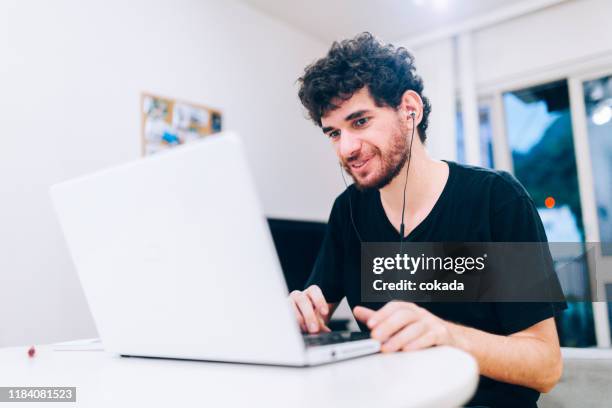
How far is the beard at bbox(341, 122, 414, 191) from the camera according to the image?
132 centimetres

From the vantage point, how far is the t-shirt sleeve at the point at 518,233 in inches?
35.0

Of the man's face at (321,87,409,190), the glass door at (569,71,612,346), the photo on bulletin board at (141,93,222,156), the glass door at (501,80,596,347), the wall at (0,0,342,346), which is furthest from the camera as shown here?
the glass door at (501,80,596,347)

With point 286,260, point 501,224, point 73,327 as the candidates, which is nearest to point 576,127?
point 286,260

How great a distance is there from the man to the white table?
0.29 meters

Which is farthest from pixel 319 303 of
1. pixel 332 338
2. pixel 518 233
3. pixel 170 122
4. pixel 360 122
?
pixel 170 122

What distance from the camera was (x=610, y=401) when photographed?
0.88 meters

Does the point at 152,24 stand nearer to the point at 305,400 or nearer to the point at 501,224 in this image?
the point at 501,224

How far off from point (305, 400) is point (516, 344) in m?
0.47

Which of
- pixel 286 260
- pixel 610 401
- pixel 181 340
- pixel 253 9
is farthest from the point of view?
pixel 253 9

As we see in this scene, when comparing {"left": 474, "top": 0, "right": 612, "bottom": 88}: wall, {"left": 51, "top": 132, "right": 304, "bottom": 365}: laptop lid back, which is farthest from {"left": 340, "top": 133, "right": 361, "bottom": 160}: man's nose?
{"left": 474, "top": 0, "right": 612, "bottom": 88}: wall

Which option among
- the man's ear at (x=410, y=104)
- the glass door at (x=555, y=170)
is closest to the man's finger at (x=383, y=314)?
the man's ear at (x=410, y=104)

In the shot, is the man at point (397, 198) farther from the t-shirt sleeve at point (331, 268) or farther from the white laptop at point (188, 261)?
the white laptop at point (188, 261)

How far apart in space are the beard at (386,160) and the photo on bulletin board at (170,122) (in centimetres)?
160

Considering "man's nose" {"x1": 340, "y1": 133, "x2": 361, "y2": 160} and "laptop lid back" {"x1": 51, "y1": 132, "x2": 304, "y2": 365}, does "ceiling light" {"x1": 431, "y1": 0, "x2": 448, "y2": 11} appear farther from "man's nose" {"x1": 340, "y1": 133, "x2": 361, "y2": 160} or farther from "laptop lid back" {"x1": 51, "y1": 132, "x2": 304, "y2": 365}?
"laptop lid back" {"x1": 51, "y1": 132, "x2": 304, "y2": 365}
